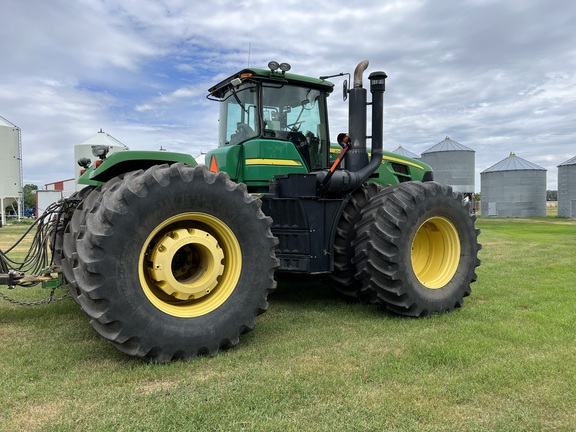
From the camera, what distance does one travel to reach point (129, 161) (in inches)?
175

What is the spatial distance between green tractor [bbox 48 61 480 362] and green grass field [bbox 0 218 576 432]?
35 cm

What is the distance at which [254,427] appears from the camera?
2.59m

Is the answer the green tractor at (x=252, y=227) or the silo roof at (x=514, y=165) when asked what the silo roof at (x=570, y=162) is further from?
the green tractor at (x=252, y=227)

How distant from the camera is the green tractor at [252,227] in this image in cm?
346

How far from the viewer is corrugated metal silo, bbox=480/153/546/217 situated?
125 ft

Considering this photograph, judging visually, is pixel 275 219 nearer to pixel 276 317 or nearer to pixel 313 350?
pixel 276 317

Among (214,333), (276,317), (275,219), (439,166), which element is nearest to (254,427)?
(214,333)

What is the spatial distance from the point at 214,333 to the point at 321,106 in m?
3.42

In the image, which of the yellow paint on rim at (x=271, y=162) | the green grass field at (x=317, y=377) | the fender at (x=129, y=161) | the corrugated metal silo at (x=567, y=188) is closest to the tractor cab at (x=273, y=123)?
the yellow paint on rim at (x=271, y=162)

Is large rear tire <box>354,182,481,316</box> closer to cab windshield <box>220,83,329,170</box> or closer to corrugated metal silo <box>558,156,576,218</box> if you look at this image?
cab windshield <box>220,83,329,170</box>

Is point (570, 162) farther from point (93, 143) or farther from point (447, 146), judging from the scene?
point (93, 143)

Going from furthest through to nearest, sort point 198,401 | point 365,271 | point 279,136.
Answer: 1. point 279,136
2. point 365,271
3. point 198,401

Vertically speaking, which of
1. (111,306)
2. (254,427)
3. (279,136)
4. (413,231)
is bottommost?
(254,427)

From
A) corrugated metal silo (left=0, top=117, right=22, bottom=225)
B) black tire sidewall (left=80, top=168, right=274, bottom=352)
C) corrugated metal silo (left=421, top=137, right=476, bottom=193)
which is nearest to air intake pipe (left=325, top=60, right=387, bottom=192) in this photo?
black tire sidewall (left=80, top=168, right=274, bottom=352)
